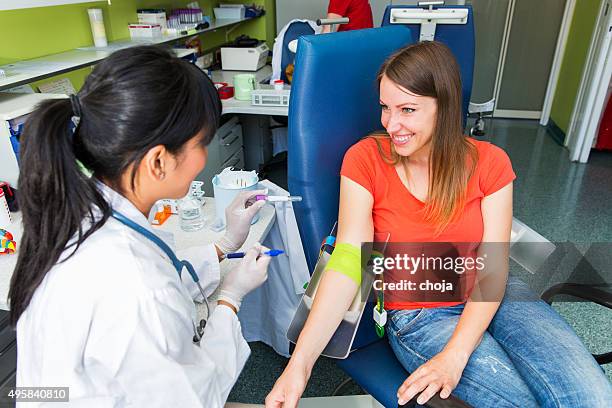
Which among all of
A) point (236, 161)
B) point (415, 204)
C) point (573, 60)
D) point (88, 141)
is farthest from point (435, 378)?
point (573, 60)

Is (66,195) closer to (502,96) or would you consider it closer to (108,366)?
(108,366)

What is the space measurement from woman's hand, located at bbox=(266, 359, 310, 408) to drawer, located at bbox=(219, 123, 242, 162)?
1893 millimetres

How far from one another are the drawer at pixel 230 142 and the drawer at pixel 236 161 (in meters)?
0.03

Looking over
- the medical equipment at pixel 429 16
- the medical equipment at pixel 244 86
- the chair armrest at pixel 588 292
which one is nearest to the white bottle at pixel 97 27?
the medical equipment at pixel 244 86

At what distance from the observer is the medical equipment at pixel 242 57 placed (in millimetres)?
3152

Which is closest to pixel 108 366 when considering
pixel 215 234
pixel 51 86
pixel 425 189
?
pixel 215 234

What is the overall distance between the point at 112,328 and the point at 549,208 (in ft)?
9.78

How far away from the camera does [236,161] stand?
3.00 m

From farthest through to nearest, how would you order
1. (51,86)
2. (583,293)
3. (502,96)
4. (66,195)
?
(502,96), (51,86), (583,293), (66,195)

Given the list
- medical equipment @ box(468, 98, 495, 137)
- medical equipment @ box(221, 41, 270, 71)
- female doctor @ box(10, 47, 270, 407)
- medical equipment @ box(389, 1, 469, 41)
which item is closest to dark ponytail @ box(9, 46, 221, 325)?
female doctor @ box(10, 47, 270, 407)

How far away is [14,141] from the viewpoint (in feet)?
4.25

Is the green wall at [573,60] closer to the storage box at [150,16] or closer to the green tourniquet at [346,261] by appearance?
the storage box at [150,16]

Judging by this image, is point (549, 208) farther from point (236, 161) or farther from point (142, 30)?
point (142, 30)

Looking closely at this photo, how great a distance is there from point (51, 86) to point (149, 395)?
1.59 meters
